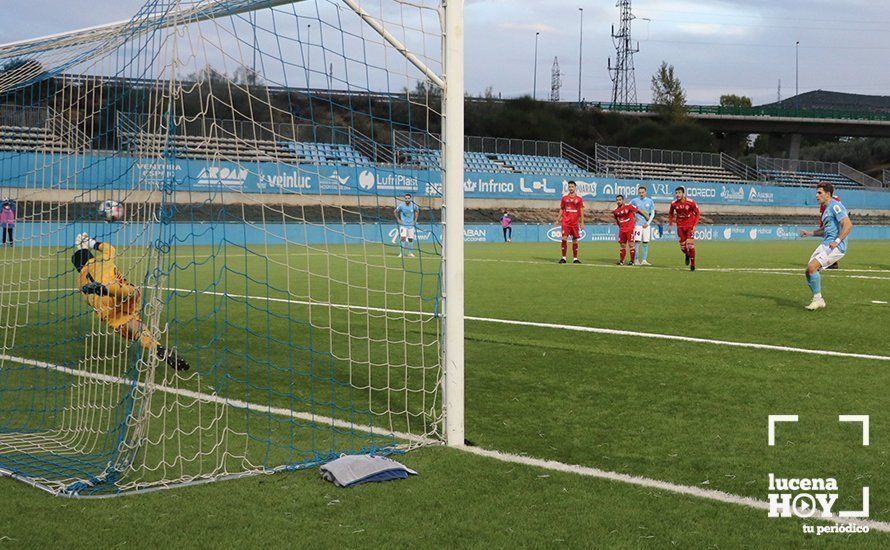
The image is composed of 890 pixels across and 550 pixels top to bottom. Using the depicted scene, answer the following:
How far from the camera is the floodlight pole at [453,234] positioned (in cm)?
576

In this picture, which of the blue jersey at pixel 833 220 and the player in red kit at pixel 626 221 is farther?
the player in red kit at pixel 626 221

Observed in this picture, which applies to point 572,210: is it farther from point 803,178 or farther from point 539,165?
point 803,178

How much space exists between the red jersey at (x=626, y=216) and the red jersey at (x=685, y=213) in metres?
0.96

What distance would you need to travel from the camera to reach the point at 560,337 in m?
9.91

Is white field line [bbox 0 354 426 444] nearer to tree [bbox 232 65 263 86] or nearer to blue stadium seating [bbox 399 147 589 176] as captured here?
tree [bbox 232 65 263 86]

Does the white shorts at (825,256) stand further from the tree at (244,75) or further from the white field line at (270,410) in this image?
the tree at (244,75)

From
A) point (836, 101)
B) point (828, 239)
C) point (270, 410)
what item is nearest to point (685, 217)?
point (828, 239)

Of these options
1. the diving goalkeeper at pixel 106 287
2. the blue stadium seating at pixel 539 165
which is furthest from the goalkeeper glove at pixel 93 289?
the blue stadium seating at pixel 539 165

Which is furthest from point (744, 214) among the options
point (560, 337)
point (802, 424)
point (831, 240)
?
point (802, 424)

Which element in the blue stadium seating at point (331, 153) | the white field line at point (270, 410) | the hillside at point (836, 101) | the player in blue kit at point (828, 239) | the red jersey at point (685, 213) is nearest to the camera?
the white field line at point (270, 410)

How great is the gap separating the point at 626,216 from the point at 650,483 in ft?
58.1

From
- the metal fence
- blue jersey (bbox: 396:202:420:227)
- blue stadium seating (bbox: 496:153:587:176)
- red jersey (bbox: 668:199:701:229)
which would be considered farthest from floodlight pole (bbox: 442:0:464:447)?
the metal fence

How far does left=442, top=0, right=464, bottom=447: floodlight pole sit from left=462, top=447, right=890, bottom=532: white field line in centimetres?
31

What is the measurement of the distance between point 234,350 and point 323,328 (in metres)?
1.16
